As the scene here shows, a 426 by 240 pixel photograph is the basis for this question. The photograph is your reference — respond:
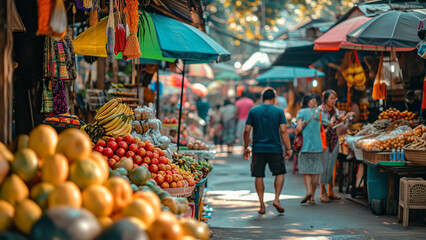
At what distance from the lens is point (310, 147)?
31.2 feet

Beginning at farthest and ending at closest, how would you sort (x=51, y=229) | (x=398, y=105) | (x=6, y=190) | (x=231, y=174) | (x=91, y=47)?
(x=231, y=174) < (x=398, y=105) < (x=91, y=47) < (x=6, y=190) < (x=51, y=229)

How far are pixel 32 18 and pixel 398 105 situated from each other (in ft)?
27.1

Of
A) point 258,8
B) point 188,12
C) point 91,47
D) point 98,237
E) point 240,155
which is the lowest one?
point 240,155

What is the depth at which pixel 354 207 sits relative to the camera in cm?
938

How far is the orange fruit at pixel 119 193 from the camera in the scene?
9.55ft

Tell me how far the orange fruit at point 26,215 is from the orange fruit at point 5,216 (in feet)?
0.10

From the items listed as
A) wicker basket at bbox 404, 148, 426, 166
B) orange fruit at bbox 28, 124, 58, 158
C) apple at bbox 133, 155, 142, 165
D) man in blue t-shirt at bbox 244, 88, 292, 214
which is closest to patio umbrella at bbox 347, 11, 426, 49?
wicker basket at bbox 404, 148, 426, 166

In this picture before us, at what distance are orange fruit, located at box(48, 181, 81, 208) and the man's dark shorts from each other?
6207 mm

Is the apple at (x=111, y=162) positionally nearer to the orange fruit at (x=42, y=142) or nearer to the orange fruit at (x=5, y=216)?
the orange fruit at (x=42, y=142)

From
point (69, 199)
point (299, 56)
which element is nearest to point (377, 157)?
point (299, 56)

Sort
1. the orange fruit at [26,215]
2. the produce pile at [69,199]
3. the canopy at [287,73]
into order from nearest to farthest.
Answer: the produce pile at [69,199] < the orange fruit at [26,215] < the canopy at [287,73]

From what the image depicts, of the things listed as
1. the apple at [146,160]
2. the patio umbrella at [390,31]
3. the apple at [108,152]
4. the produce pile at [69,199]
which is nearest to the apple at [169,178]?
the apple at [146,160]

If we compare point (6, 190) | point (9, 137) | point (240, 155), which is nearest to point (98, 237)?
point (6, 190)

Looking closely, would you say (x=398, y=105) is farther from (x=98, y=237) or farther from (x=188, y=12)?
(x=98, y=237)
